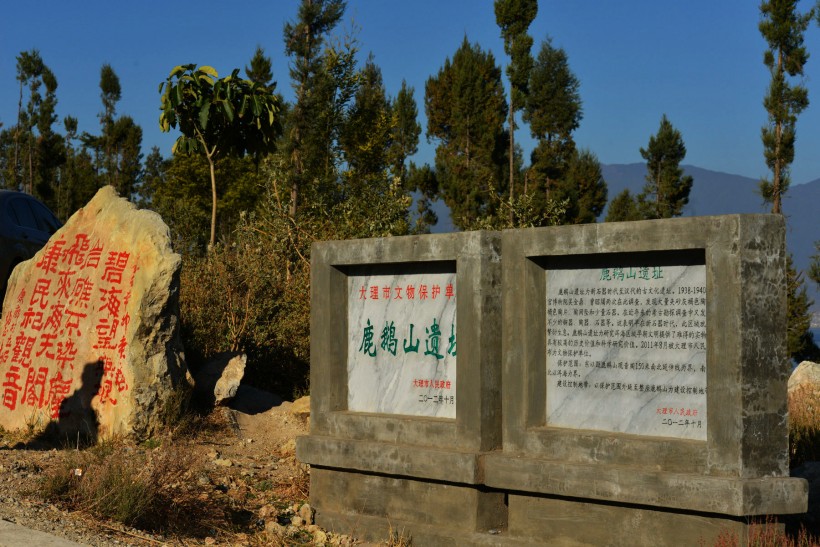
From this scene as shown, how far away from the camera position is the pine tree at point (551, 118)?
35.9 meters

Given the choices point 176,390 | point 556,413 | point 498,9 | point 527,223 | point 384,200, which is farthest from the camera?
point 498,9

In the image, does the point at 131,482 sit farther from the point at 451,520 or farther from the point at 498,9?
the point at 498,9

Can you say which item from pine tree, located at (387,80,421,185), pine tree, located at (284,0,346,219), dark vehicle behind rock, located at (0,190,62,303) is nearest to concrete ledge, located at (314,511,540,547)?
dark vehicle behind rock, located at (0,190,62,303)

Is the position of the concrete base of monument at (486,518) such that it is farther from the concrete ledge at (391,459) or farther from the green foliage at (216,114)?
the green foliage at (216,114)

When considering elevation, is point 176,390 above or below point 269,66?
below

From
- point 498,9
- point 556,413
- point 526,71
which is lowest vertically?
point 556,413

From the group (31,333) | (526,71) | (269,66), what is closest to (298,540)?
(31,333)

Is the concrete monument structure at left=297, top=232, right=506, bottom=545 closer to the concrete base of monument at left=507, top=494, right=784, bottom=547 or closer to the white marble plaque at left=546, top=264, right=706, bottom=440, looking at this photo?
the concrete base of monument at left=507, top=494, right=784, bottom=547

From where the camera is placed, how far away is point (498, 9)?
96.8ft

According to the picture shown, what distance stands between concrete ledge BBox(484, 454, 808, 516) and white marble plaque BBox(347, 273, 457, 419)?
0.90 meters

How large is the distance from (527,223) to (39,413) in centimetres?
895

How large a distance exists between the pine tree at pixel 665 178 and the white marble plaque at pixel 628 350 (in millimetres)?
27608

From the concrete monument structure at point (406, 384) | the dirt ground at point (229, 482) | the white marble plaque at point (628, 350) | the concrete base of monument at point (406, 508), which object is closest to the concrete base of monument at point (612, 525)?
the concrete base of monument at point (406, 508)

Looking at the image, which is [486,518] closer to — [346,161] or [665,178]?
[346,161]
